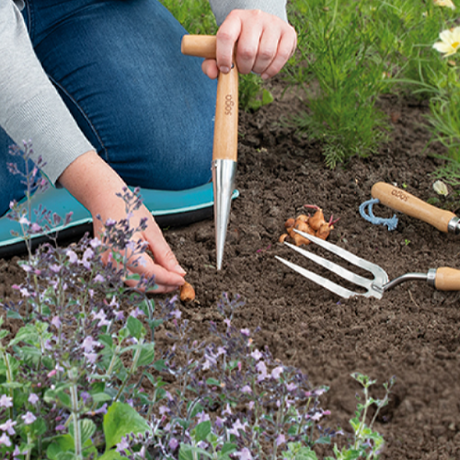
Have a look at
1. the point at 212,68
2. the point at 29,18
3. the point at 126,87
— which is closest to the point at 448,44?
the point at 212,68

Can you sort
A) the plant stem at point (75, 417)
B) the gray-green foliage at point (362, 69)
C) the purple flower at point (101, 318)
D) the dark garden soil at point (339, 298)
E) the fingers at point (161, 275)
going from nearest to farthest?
the plant stem at point (75, 417)
the purple flower at point (101, 318)
the dark garden soil at point (339, 298)
the fingers at point (161, 275)
the gray-green foliage at point (362, 69)

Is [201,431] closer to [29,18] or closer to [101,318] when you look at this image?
[101,318]

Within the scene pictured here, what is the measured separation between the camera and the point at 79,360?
713 mm

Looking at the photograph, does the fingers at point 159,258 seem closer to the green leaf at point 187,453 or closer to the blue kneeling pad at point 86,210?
the blue kneeling pad at point 86,210

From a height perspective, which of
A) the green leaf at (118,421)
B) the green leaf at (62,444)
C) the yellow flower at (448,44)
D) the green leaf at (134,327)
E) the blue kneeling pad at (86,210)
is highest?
the green leaf at (134,327)

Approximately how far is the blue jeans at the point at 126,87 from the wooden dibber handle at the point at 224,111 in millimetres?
469

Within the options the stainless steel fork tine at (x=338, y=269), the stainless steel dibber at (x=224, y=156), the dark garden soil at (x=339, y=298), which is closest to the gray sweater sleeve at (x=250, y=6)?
the stainless steel dibber at (x=224, y=156)

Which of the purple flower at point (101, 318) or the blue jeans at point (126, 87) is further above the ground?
the purple flower at point (101, 318)

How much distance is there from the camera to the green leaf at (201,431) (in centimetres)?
70

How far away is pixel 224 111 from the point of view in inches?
57.0

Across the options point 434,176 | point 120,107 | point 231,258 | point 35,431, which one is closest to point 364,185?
point 434,176

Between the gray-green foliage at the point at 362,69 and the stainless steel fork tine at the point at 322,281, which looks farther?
the gray-green foliage at the point at 362,69

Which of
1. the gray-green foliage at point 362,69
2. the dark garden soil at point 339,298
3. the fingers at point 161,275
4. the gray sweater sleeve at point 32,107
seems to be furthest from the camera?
the gray-green foliage at point 362,69

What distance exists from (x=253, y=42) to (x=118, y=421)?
108cm
